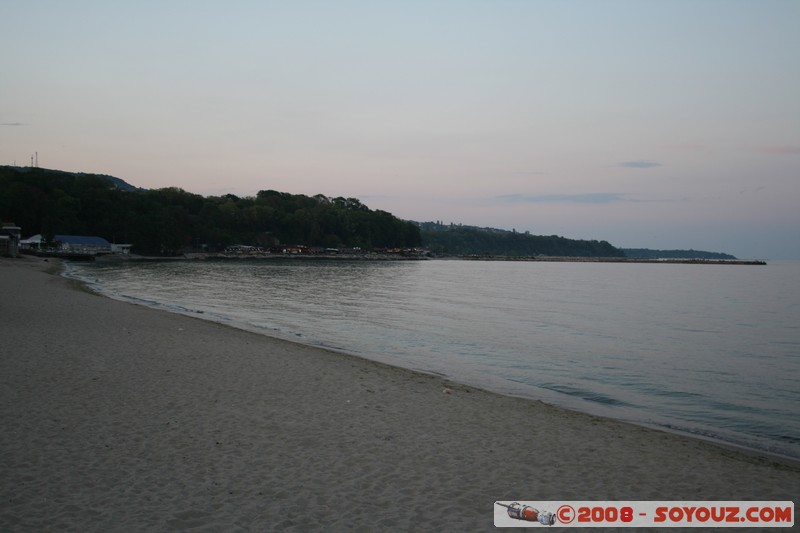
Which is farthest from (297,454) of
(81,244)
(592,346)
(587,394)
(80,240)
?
(80,240)

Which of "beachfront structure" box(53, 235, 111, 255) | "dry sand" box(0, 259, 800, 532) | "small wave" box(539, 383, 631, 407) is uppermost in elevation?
"beachfront structure" box(53, 235, 111, 255)

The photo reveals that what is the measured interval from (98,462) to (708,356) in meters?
19.3

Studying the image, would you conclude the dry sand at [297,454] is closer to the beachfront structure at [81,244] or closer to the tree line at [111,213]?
the beachfront structure at [81,244]

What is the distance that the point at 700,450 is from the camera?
9117 millimetres

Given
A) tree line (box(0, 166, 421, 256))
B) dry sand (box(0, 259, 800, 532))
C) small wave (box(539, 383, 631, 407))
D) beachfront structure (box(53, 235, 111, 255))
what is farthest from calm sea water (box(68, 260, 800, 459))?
tree line (box(0, 166, 421, 256))

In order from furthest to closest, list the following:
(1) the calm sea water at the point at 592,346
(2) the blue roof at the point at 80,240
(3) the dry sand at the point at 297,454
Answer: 1. (2) the blue roof at the point at 80,240
2. (1) the calm sea water at the point at 592,346
3. (3) the dry sand at the point at 297,454

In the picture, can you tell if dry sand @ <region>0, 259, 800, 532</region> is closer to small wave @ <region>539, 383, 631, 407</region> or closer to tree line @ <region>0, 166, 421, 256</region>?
→ small wave @ <region>539, 383, 631, 407</region>

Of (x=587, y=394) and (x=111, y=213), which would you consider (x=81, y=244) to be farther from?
(x=587, y=394)

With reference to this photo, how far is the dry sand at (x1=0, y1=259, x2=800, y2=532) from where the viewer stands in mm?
5809

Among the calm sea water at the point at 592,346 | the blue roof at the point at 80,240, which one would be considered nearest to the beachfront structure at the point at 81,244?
the blue roof at the point at 80,240

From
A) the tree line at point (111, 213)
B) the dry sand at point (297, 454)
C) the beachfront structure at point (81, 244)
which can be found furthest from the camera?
the tree line at point (111, 213)

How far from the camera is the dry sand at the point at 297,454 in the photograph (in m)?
5.81

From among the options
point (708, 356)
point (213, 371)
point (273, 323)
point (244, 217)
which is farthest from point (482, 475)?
point (244, 217)

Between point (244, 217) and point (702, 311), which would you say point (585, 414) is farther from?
point (244, 217)
